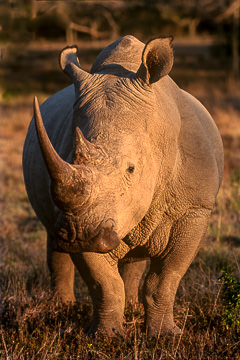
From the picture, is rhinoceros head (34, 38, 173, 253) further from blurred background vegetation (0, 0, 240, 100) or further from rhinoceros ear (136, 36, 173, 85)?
blurred background vegetation (0, 0, 240, 100)

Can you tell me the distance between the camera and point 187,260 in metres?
3.51

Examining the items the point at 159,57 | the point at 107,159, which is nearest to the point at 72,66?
the point at 159,57

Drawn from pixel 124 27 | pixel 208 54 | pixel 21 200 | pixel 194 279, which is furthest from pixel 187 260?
pixel 208 54

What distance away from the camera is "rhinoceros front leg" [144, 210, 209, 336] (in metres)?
3.44

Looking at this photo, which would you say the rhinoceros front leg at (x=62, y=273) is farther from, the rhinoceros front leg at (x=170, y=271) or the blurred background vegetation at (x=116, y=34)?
the blurred background vegetation at (x=116, y=34)

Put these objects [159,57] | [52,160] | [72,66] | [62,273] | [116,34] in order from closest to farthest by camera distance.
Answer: [52,160] < [159,57] < [72,66] < [62,273] < [116,34]

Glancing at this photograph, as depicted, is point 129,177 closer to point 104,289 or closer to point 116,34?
point 104,289

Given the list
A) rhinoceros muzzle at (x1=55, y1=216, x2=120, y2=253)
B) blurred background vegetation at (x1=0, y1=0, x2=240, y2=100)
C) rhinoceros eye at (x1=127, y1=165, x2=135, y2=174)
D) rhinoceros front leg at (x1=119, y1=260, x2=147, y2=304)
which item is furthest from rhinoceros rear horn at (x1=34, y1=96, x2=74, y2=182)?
blurred background vegetation at (x1=0, y1=0, x2=240, y2=100)

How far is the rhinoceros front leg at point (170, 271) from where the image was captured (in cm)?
344

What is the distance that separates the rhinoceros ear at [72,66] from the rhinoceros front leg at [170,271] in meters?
1.05

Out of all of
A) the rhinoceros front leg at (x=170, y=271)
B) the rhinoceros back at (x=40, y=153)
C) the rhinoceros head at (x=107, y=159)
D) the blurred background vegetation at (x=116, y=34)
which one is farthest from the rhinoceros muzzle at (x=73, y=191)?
the blurred background vegetation at (x=116, y=34)

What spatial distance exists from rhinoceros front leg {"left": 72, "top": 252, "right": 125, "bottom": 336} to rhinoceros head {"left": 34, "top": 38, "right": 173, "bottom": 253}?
57 centimetres

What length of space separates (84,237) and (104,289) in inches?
36.8

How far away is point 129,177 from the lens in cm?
277
